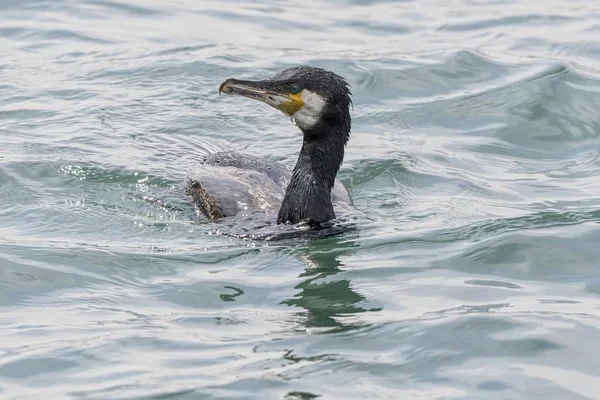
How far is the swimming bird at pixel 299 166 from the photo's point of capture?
315 inches

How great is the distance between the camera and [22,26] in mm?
14289

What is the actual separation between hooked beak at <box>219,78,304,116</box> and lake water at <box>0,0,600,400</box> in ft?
3.02

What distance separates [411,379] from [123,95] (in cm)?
644

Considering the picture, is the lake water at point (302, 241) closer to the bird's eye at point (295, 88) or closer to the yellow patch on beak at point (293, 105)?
the yellow patch on beak at point (293, 105)

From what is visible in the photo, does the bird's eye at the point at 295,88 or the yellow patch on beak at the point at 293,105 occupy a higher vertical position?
the bird's eye at the point at 295,88

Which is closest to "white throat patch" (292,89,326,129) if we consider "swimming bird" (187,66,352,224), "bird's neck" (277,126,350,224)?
"swimming bird" (187,66,352,224)

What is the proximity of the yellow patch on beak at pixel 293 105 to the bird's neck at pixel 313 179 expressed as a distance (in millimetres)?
255

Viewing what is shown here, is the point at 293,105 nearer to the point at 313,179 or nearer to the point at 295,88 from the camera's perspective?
the point at 295,88

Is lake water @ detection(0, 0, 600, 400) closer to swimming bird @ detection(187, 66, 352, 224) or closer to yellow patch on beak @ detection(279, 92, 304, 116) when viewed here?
swimming bird @ detection(187, 66, 352, 224)

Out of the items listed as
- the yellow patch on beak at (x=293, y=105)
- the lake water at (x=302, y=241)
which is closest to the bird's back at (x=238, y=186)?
the lake water at (x=302, y=241)

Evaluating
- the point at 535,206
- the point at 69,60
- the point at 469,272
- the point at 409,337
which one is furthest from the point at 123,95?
the point at 409,337

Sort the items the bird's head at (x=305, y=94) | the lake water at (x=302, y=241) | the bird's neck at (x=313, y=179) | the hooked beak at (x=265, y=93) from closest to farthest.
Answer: the lake water at (x=302, y=241) → the hooked beak at (x=265, y=93) → the bird's head at (x=305, y=94) → the bird's neck at (x=313, y=179)

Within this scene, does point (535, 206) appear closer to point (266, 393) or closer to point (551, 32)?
point (266, 393)

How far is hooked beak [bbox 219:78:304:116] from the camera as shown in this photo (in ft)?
25.6
